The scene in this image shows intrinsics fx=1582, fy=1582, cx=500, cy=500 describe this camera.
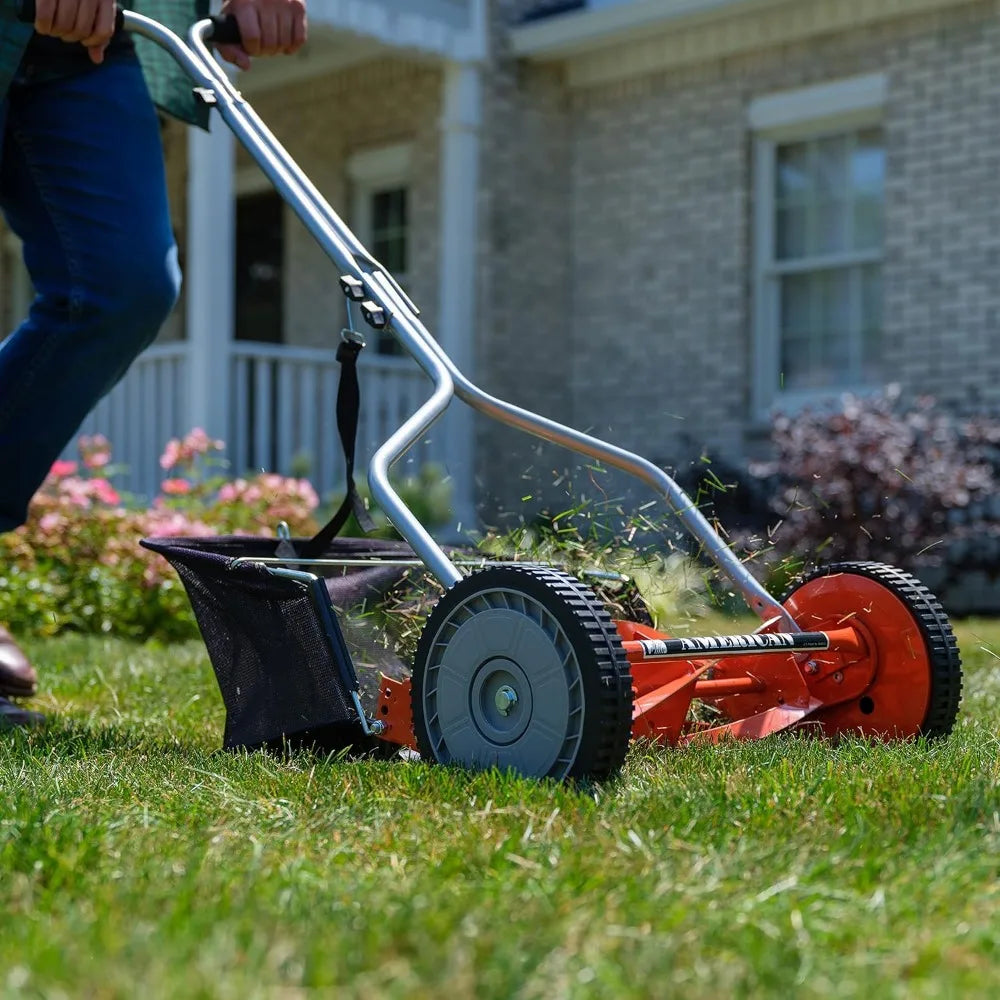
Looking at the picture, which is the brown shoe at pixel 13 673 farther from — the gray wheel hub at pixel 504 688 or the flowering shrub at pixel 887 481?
the flowering shrub at pixel 887 481

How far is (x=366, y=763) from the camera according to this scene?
104 inches

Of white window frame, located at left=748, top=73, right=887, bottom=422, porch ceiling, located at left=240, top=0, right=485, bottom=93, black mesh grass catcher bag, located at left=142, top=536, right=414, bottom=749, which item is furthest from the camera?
porch ceiling, located at left=240, top=0, right=485, bottom=93

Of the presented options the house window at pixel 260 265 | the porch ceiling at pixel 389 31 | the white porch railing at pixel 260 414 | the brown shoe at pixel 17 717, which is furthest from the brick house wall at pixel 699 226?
the brown shoe at pixel 17 717

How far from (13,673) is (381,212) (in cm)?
815

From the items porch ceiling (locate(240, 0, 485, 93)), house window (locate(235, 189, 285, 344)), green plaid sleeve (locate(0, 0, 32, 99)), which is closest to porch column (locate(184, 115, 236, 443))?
porch ceiling (locate(240, 0, 485, 93))

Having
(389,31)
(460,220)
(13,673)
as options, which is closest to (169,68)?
(13,673)

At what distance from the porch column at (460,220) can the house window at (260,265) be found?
216 centimetres

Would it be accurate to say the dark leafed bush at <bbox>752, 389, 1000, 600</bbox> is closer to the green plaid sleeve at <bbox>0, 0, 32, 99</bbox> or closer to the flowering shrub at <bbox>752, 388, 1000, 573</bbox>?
the flowering shrub at <bbox>752, 388, 1000, 573</bbox>

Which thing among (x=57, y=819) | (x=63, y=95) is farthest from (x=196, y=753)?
(x=63, y=95)

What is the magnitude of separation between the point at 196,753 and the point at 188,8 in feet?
6.30

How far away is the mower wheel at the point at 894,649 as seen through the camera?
2.85 metres

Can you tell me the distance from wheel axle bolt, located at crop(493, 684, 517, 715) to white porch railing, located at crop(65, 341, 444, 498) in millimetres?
6422

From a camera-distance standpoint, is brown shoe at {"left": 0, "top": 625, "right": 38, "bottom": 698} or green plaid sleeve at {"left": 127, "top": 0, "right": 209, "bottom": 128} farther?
green plaid sleeve at {"left": 127, "top": 0, "right": 209, "bottom": 128}

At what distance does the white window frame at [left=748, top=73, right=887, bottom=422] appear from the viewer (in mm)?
9133
